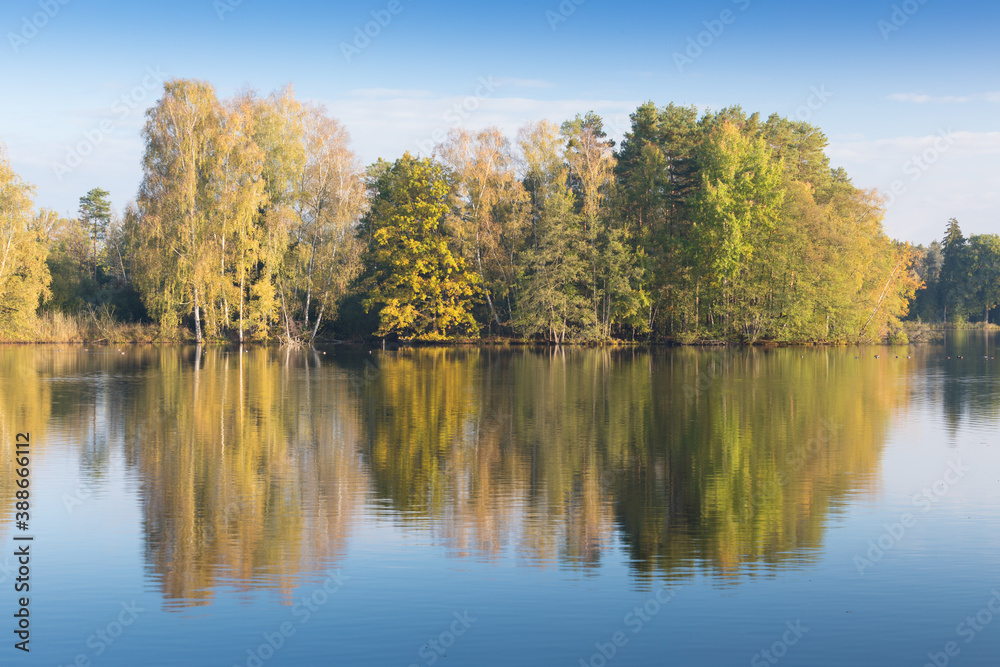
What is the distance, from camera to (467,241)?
70.4 meters

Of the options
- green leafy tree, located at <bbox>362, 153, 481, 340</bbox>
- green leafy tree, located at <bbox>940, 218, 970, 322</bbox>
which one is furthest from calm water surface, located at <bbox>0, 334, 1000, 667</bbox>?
green leafy tree, located at <bbox>940, 218, 970, 322</bbox>

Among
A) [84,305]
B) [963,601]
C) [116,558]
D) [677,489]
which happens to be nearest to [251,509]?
[116,558]

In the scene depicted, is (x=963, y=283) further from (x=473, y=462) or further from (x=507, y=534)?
(x=507, y=534)

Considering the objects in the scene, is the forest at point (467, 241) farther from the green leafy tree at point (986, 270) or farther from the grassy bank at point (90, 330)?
the green leafy tree at point (986, 270)

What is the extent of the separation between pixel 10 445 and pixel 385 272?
174 ft

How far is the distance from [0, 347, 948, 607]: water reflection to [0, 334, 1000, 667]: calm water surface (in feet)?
0.29

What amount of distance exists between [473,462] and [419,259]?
51876 mm

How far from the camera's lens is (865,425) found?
23531mm

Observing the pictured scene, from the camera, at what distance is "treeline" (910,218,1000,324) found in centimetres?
12850

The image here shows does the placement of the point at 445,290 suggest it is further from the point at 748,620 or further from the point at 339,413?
the point at 748,620

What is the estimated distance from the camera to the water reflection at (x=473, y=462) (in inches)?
467

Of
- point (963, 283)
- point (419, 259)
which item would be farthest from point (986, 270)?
point (419, 259)

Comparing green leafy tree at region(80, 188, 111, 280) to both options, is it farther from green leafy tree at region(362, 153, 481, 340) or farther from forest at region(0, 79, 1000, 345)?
green leafy tree at region(362, 153, 481, 340)

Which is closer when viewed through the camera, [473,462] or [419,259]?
[473,462]
